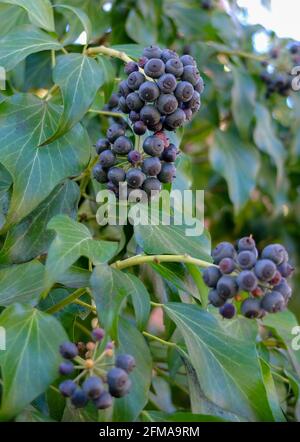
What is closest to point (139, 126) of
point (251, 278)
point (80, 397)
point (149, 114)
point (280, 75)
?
point (149, 114)

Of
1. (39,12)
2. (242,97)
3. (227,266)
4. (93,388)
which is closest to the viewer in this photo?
(93,388)

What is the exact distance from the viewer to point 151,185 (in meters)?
0.95

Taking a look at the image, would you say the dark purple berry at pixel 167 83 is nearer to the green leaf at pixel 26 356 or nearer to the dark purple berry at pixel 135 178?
the dark purple berry at pixel 135 178

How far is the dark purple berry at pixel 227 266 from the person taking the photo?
0.84 metres

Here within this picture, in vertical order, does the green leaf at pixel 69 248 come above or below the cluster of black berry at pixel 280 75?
above

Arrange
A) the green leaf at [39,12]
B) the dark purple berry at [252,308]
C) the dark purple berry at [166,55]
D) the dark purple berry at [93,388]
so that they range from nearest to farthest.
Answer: the dark purple berry at [93,388] < the dark purple berry at [252,308] < the dark purple berry at [166,55] < the green leaf at [39,12]

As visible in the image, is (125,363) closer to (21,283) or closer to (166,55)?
(21,283)

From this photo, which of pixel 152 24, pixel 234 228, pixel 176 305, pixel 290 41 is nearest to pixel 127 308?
pixel 176 305

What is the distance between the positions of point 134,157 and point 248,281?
0.24m

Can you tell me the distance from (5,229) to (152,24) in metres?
0.82

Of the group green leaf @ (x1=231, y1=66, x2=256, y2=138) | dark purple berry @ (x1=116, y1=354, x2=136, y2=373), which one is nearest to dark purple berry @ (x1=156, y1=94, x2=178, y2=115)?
dark purple berry @ (x1=116, y1=354, x2=136, y2=373)

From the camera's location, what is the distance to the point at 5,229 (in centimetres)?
96

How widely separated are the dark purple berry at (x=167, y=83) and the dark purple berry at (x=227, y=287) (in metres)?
0.25

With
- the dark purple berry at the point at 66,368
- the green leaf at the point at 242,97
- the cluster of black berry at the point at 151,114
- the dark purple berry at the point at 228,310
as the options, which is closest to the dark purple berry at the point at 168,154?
the cluster of black berry at the point at 151,114
